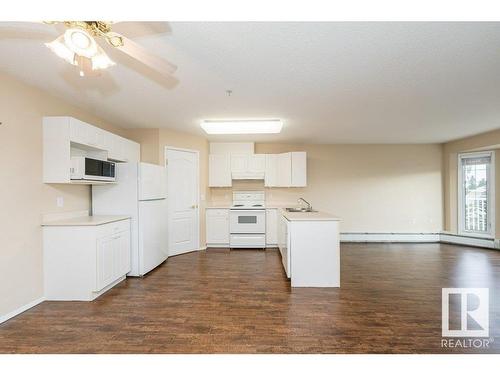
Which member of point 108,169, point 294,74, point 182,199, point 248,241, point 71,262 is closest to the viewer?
point 294,74

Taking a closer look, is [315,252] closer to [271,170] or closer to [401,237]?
[271,170]

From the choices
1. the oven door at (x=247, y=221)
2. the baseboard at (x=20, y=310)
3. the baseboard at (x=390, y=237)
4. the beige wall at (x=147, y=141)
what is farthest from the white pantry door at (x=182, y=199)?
the baseboard at (x=390, y=237)

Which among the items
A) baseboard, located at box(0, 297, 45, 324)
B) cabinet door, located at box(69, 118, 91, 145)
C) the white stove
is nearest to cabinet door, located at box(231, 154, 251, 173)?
the white stove

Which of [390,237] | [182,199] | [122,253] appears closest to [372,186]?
[390,237]

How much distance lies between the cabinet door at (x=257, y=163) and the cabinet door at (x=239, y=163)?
9cm

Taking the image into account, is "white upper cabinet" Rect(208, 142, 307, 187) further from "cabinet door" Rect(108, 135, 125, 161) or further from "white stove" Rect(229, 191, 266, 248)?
"cabinet door" Rect(108, 135, 125, 161)

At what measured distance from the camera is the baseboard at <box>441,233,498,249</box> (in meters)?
5.05

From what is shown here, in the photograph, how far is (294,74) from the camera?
2391 mm

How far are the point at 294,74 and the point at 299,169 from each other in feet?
11.0

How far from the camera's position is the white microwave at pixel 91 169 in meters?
2.83
